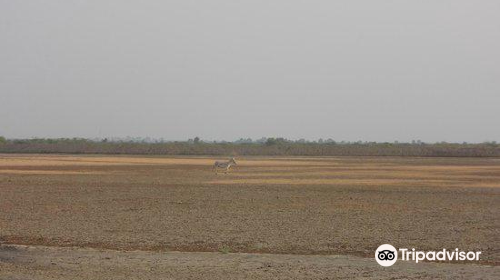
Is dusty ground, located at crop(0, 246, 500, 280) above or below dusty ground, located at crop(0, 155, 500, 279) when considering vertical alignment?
below

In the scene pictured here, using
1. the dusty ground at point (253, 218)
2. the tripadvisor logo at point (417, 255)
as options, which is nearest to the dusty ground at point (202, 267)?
the dusty ground at point (253, 218)

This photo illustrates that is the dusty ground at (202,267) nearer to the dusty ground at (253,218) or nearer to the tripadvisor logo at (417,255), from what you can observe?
the dusty ground at (253,218)

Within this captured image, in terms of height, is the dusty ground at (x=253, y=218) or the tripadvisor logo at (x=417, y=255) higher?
the dusty ground at (x=253, y=218)

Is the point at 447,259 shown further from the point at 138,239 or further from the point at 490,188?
the point at 490,188

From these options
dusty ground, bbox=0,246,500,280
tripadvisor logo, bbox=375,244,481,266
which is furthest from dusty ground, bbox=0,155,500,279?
tripadvisor logo, bbox=375,244,481,266

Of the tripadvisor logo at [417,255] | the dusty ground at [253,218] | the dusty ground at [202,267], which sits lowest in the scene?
the dusty ground at [202,267]

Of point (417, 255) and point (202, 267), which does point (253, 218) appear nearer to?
point (417, 255)

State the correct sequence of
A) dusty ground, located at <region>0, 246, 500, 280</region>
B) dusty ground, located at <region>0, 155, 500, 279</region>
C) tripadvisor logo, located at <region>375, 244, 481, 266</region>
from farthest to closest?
1. dusty ground, located at <region>0, 155, 500, 279</region>
2. tripadvisor logo, located at <region>375, 244, 481, 266</region>
3. dusty ground, located at <region>0, 246, 500, 280</region>

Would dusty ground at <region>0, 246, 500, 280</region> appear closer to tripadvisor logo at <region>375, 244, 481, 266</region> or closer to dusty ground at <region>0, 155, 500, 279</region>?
dusty ground at <region>0, 155, 500, 279</region>

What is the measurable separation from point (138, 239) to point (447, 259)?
7062 millimetres

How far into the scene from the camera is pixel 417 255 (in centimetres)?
1411

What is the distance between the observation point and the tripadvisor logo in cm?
1371

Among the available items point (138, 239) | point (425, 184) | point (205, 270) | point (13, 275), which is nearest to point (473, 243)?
point (205, 270)

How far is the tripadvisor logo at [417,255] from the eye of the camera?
13.7 metres
